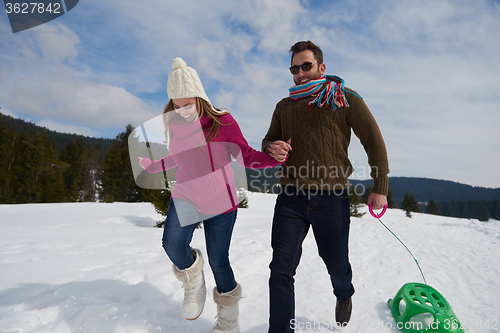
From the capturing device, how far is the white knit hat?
6.98 ft

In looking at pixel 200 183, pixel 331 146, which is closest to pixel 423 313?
pixel 331 146

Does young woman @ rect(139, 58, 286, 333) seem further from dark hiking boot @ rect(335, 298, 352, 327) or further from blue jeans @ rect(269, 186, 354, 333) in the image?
dark hiking boot @ rect(335, 298, 352, 327)

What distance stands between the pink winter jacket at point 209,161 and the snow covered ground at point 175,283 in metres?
1.25

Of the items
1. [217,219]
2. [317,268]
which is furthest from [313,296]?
[217,219]

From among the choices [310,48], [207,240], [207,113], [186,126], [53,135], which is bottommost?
[207,240]

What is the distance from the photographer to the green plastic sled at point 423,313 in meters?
2.34

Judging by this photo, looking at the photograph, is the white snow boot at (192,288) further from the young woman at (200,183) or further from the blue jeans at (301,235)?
the blue jeans at (301,235)

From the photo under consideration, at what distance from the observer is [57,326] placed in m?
2.13

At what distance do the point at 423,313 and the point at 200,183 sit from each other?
242 cm

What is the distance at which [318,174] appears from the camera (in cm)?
224

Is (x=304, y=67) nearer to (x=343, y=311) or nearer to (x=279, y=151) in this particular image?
(x=279, y=151)

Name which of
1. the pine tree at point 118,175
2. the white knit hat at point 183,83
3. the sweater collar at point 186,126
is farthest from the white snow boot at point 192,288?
the pine tree at point 118,175

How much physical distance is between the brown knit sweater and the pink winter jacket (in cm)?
25

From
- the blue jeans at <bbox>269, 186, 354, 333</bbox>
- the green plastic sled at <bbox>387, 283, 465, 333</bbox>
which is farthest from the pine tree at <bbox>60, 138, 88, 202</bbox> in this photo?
the green plastic sled at <bbox>387, 283, 465, 333</bbox>
